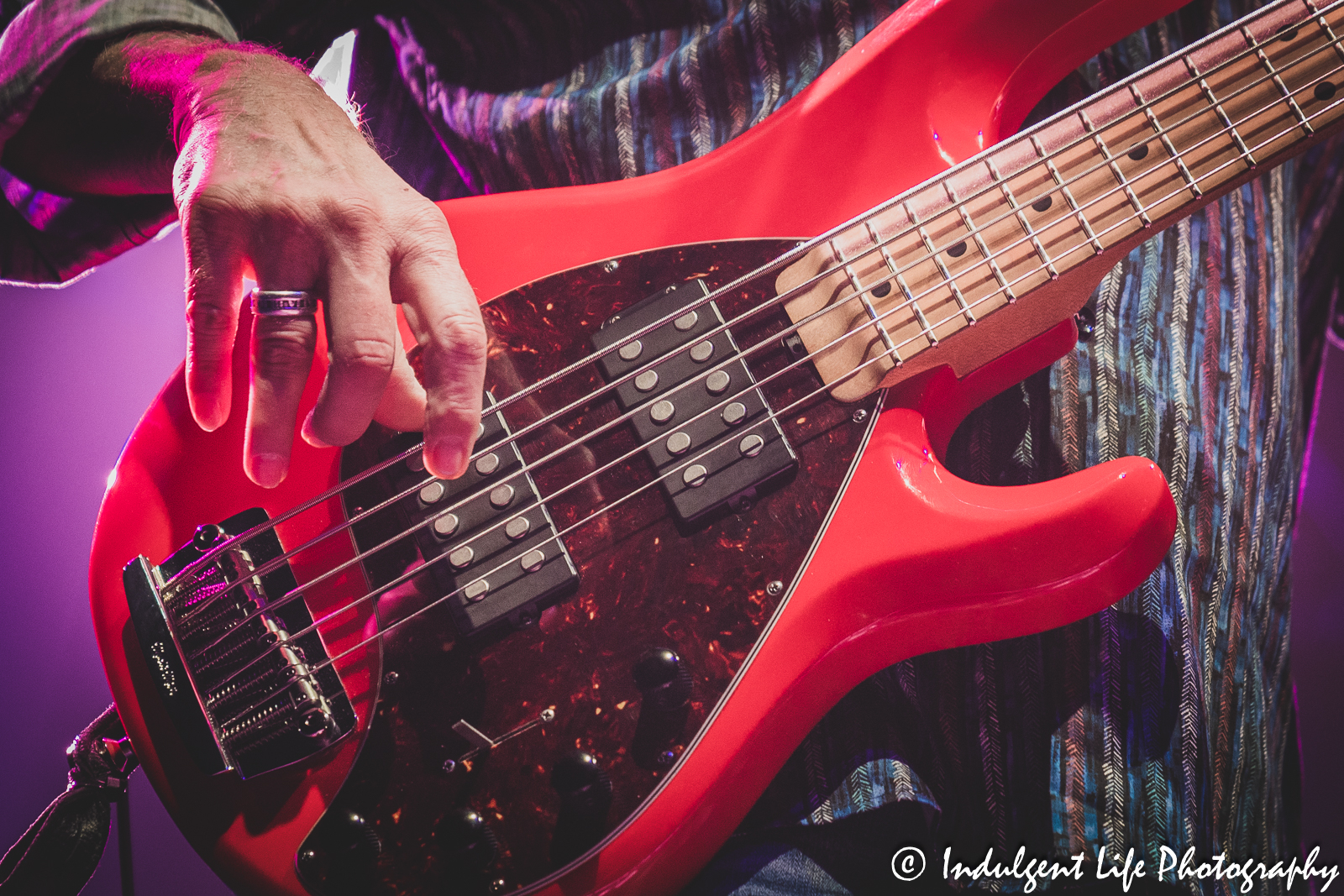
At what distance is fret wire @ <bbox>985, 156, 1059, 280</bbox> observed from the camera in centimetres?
60

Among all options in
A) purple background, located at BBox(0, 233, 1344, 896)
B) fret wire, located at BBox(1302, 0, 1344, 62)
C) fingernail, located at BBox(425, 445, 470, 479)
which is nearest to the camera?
fingernail, located at BBox(425, 445, 470, 479)

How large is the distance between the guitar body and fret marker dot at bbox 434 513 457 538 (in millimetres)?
64

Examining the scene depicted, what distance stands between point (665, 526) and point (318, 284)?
379 millimetres

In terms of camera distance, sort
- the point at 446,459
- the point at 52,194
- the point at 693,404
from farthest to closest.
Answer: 1. the point at 52,194
2. the point at 693,404
3. the point at 446,459

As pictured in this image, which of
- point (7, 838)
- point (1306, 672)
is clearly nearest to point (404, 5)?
point (7, 838)

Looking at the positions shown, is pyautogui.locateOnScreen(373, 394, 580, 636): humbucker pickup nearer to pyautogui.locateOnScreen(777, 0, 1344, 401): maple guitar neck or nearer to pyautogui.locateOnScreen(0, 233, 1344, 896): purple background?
pyautogui.locateOnScreen(777, 0, 1344, 401): maple guitar neck

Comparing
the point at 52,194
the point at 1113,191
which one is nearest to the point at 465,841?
the point at 1113,191

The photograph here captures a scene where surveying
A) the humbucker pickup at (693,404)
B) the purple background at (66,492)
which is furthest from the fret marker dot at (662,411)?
the purple background at (66,492)

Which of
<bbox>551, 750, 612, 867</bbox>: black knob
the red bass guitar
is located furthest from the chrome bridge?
<bbox>551, 750, 612, 867</bbox>: black knob

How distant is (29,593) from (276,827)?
86cm

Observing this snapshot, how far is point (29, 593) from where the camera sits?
3.45ft

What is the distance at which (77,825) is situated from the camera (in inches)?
26.2

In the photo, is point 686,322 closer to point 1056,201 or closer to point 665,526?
Answer: point 665,526

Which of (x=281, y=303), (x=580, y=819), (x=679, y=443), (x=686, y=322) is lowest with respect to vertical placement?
(x=580, y=819)
